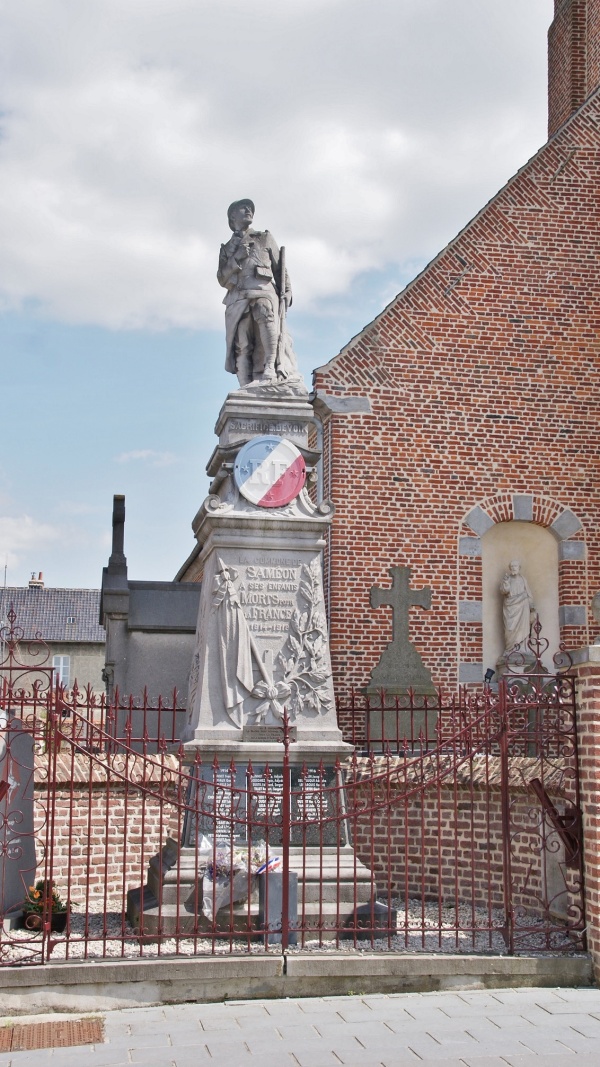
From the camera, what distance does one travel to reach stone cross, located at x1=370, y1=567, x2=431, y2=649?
14188mm

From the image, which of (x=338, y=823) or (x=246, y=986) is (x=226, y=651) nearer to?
(x=338, y=823)

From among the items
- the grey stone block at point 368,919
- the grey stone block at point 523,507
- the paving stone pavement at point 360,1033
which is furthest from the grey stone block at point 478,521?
the paving stone pavement at point 360,1033

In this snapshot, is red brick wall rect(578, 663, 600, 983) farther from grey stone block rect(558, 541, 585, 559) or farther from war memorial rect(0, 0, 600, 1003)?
grey stone block rect(558, 541, 585, 559)

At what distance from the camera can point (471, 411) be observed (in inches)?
592

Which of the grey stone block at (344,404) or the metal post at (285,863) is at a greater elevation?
the grey stone block at (344,404)

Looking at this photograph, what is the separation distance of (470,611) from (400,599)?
3.12 feet

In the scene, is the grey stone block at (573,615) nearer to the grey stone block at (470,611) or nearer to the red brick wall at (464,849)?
the grey stone block at (470,611)

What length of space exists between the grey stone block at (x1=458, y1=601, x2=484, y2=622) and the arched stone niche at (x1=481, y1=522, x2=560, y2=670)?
8.5 inches

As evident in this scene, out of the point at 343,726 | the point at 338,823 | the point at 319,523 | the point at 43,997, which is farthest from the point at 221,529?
the point at 343,726

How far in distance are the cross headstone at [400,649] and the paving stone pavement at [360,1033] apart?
7.18 metres

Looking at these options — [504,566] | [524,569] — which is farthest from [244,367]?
[524,569]

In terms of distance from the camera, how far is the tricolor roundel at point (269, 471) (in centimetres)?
896

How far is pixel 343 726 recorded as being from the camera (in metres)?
13.4

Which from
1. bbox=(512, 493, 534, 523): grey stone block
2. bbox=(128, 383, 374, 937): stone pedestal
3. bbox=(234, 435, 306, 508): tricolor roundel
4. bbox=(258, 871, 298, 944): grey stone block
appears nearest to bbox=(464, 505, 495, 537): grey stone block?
bbox=(512, 493, 534, 523): grey stone block
